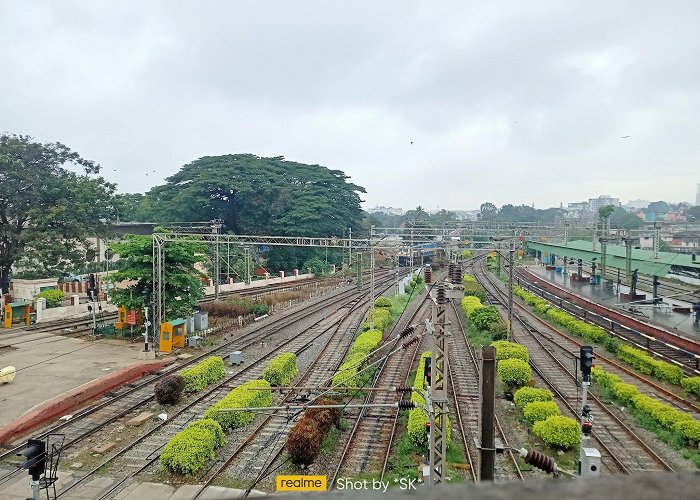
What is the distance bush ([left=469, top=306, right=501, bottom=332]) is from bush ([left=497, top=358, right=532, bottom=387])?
8251 mm

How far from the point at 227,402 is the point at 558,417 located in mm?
8352

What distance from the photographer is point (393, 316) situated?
29.2m

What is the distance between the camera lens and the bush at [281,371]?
625 inches

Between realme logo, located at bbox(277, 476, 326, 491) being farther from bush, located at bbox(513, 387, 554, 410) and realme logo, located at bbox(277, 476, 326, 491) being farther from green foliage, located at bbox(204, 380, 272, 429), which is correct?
bush, located at bbox(513, 387, 554, 410)

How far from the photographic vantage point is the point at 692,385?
51.0ft

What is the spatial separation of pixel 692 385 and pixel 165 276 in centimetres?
2080

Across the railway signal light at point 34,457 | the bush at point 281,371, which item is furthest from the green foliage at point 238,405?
the railway signal light at point 34,457

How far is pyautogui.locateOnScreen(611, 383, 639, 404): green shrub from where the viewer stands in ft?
48.4

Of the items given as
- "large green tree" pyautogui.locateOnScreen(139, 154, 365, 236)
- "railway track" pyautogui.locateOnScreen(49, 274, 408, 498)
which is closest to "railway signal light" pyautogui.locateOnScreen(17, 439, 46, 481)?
"railway track" pyautogui.locateOnScreen(49, 274, 408, 498)

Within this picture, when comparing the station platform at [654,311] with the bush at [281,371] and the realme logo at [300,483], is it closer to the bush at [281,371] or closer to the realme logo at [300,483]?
the bush at [281,371]

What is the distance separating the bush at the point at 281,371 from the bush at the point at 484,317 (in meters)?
11.0

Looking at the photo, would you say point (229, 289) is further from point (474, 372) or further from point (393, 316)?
point (474, 372)

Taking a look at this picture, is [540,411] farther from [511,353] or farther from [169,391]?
[169,391]

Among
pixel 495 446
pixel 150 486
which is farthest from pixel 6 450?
pixel 495 446
